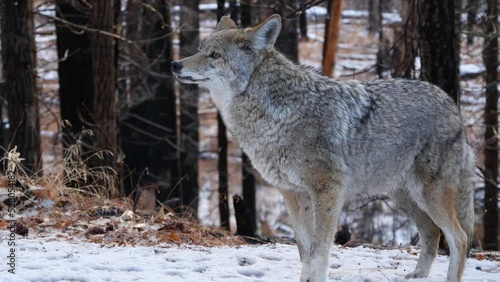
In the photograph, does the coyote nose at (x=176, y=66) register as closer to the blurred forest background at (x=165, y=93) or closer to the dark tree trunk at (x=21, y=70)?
the blurred forest background at (x=165, y=93)

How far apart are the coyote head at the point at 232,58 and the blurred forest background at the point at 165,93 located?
2241mm

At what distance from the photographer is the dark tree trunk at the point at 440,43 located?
8773 mm

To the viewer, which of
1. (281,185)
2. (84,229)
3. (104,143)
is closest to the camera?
(281,185)

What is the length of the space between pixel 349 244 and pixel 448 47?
8.78ft

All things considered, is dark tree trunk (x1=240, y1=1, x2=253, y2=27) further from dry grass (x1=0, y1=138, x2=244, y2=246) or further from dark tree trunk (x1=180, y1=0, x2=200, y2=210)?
dry grass (x1=0, y1=138, x2=244, y2=246)

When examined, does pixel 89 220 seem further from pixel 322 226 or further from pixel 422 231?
pixel 422 231

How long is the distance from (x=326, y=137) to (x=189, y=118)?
15061mm

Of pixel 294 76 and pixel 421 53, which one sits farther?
pixel 421 53

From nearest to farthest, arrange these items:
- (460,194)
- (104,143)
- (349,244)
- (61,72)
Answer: (460,194) → (349,244) → (104,143) → (61,72)

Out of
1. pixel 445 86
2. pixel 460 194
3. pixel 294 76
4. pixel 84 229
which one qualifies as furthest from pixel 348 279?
pixel 445 86

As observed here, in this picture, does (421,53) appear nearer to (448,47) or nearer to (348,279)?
(448,47)

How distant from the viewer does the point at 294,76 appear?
6.18m

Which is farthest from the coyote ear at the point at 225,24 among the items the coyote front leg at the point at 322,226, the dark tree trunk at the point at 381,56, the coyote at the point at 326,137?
the dark tree trunk at the point at 381,56

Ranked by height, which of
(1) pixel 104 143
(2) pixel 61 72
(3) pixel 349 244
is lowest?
(3) pixel 349 244
